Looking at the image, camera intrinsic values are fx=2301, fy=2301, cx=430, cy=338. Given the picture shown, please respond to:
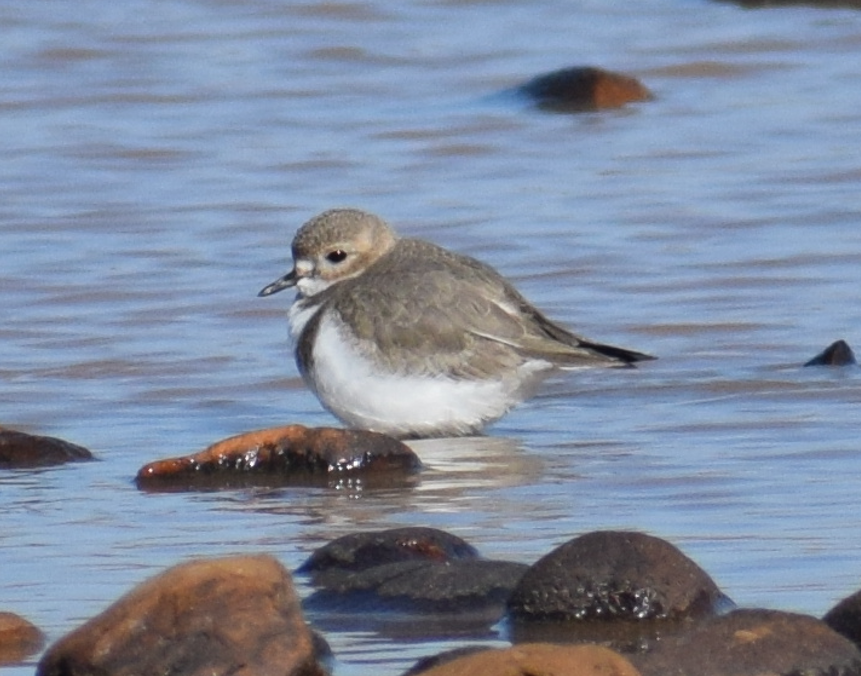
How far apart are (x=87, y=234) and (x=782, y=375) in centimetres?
426

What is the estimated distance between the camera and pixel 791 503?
659 cm

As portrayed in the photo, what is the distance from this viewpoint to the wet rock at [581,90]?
13.8 meters

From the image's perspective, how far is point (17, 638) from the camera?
522 centimetres

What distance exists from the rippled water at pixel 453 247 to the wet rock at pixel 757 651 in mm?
602

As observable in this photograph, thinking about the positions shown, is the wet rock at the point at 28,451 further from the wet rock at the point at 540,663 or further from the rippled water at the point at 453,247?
the wet rock at the point at 540,663

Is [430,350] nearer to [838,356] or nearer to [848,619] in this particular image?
[838,356]

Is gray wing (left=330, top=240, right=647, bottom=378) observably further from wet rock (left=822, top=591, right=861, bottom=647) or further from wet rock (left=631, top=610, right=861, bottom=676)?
wet rock (left=631, top=610, right=861, bottom=676)

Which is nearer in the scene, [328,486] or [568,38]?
[328,486]

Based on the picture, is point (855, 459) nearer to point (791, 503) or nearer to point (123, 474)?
point (791, 503)

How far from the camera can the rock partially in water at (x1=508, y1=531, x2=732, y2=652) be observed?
5.36 metres

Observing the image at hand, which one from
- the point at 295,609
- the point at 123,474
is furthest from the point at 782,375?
the point at 295,609

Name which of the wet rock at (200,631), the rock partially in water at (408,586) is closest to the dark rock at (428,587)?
the rock partially in water at (408,586)

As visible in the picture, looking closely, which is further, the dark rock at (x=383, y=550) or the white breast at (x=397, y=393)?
the white breast at (x=397, y=393)

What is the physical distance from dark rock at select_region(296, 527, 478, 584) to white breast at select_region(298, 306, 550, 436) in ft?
6.88
